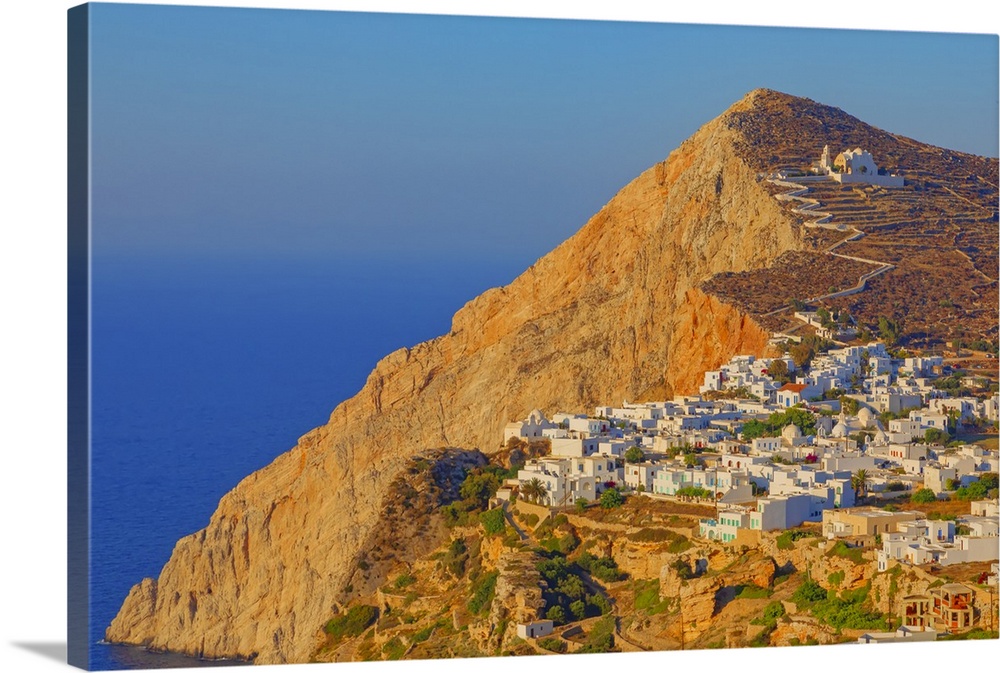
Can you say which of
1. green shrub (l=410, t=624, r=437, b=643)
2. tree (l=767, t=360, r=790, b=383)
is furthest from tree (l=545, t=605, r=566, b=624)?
tree (l=767, t=360, r=790, b=383)

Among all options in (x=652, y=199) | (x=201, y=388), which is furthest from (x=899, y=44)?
(x=201, y=388)

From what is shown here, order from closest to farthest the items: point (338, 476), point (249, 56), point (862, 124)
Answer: point (249, 56) → point (338, 476) → point (862, 124)

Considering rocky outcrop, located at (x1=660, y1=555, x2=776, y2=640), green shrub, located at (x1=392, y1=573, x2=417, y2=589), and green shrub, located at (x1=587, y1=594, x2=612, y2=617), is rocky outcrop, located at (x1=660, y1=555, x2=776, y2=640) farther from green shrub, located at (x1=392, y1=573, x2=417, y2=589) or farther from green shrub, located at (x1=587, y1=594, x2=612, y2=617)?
green shrub, located at (x1=392, y1=573, x2=417, y2=589)

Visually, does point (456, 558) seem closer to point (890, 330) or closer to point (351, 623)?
point (351, 623)

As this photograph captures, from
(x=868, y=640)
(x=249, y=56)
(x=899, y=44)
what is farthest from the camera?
(x=899, y=44)

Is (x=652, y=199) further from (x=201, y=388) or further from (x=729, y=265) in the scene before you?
(x=201, y=388)

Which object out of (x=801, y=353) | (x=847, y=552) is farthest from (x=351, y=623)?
(x=801, y=353)
